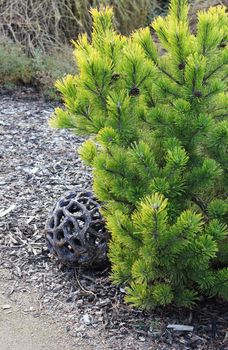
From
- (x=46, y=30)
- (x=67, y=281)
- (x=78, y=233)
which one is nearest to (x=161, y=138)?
(x=78, y=233)

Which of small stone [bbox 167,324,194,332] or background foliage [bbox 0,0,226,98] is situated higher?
background foliage [bbox 0,0,226,98]

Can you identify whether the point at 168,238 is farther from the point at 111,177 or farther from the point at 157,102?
the point at 157,102

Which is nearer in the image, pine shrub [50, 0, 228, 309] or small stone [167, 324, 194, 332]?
pine shrub [50, 0, 228, 309]

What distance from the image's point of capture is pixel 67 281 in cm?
333

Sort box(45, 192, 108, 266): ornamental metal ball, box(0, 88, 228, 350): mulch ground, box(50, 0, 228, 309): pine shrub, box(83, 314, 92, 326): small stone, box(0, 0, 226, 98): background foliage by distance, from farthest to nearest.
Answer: box(0, 0, 226, 98): background foliage → box(45, 192, 108, 266): ornamental metal ball → box(83, 314, 92, 326): small stone → box(0, 88, 228, 350): mulch ground → box(50, 0, 228, 309): pine shrub

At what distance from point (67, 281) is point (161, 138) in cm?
110

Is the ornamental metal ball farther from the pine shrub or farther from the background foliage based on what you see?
the background foliage

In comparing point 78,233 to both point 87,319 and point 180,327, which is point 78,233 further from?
point 180,327

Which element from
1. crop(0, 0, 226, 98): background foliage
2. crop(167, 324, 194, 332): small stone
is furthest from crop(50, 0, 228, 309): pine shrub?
crop(0, 0, 226, 98): background foliage

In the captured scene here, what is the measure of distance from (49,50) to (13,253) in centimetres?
397

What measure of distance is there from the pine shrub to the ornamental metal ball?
1.39ft

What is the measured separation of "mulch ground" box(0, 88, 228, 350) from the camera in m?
2.91

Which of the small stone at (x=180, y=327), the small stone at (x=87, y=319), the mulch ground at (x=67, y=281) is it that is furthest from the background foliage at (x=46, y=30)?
the small stone at (x=180, y=327)

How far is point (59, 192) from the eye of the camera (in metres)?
4.29
